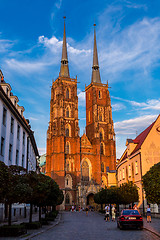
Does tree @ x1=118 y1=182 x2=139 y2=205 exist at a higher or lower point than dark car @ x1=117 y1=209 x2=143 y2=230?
higher

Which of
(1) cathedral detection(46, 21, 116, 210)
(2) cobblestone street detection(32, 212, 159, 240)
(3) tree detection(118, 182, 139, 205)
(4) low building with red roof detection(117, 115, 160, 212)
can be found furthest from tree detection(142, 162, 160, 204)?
(1) cathedral detection(46, 21, 116, 210)

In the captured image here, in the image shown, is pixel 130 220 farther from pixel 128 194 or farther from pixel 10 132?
pixel 128 194

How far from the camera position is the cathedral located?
80.7m

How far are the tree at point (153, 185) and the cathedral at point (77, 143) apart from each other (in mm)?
54693

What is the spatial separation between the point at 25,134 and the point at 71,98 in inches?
2142

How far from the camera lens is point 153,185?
17.5 metres

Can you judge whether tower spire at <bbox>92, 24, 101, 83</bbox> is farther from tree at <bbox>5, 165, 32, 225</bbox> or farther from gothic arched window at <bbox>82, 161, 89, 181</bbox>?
tree at <bbox>5, 165, 32, 225</bbox>

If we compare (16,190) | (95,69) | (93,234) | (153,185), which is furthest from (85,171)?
(16,190)

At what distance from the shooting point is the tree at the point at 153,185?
1728cm

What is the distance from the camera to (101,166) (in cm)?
8731

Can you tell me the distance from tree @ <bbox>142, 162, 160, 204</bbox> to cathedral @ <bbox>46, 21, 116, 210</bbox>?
54.7 m

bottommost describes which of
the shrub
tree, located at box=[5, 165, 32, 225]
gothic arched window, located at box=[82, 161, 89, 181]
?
the shrub

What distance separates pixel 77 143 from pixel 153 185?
222ft

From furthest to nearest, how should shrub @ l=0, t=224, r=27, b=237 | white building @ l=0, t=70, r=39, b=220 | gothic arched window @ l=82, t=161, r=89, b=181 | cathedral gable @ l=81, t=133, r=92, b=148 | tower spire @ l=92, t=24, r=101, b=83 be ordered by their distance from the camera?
tower spire @ l=92, t=24, r=101, b=83 < cathedral gable @ l=81, t=133, r=92, b=148 < gothic arched window @ l=82, t=161, r=89, b=181 < white building @ l=0, t=70, r=39, b=220 < shrub @ l=0, t=224, r=27, b=237
